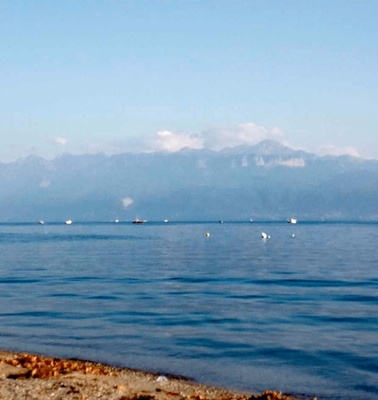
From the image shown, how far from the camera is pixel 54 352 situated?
2819cm

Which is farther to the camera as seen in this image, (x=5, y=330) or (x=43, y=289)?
(x=43, y=289)

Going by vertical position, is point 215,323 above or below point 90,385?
below

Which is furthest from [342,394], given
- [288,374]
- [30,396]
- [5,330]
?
[5,330]

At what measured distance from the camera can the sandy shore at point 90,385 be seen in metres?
18.2

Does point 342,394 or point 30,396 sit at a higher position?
point 30,396

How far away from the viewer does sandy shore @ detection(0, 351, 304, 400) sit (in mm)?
18250

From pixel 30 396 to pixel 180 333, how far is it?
15.4 m

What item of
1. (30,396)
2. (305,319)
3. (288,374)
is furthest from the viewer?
(305,319)

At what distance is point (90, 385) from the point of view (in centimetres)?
1945

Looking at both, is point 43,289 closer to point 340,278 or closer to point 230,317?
point 230,317

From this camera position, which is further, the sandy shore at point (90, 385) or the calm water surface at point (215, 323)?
the calm water surface at point (215, 323)

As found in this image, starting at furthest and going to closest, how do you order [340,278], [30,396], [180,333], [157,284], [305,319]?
[340,278], [157,284], [305,319], [180,333], [30,396]

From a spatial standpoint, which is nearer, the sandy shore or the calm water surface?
the sandy shore

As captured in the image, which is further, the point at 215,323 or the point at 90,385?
the point at 215,323
